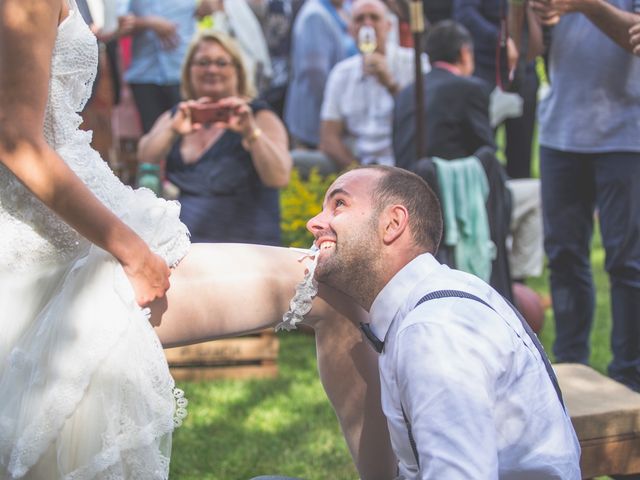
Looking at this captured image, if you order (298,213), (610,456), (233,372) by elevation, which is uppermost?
(610,456)

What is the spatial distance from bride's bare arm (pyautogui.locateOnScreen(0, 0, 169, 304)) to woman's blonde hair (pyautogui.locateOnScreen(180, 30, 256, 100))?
9.68 feet

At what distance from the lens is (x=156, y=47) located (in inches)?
276

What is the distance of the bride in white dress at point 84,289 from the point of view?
2289mm

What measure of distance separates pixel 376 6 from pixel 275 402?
11.6 feet

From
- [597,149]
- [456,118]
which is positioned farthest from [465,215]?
[597,149]

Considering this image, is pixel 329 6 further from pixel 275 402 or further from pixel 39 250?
pixel 39 250

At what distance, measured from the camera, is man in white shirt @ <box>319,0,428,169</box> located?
689 cm

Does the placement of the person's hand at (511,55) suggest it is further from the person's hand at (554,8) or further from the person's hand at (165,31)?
the person's hand at (165,31)

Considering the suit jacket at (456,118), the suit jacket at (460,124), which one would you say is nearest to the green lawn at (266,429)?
the suit jacket at (460,124)

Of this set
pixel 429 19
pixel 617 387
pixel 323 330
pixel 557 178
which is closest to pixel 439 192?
pixel 557 178

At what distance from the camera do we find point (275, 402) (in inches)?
178

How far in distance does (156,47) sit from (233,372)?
9.65 ft

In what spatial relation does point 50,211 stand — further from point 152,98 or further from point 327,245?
point 152,98

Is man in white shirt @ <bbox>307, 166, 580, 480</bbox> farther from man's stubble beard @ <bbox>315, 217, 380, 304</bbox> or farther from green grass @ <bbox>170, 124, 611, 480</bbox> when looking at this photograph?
green grass @ <bbox>170, 124, 611, 480</bbox>
